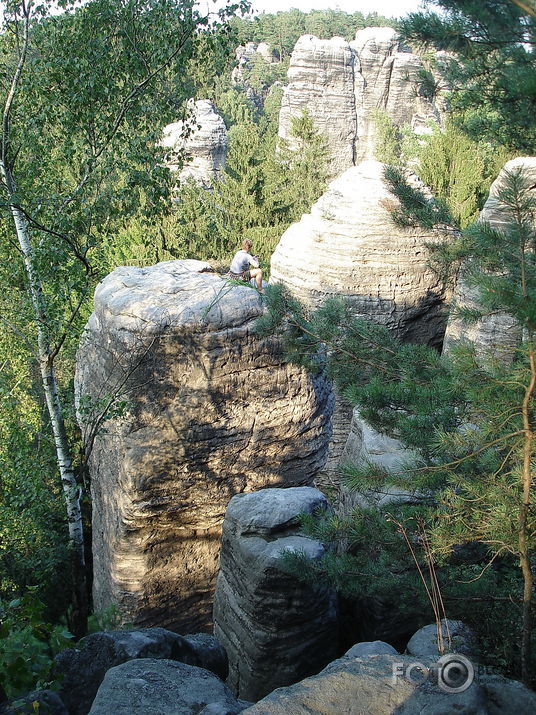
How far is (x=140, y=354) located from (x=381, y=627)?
13.5ft

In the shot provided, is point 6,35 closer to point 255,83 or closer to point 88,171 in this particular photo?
point 88,171

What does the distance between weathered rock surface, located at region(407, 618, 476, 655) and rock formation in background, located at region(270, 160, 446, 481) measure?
6360 millimetres

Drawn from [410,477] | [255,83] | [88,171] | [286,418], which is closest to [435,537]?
[410,477]

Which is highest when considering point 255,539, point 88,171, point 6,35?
point 6,35

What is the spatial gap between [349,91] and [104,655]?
39384mm

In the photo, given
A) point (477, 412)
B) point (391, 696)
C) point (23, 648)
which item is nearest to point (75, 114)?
point (477, 412)

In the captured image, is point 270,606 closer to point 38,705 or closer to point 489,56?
point 38,705

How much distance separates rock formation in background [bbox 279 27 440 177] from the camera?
39031 mm

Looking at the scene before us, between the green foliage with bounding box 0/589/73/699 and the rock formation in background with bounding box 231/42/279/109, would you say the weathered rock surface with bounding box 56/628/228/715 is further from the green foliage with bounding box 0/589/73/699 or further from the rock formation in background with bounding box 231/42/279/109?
the rock formation in background with bounding box 231/42/279/109

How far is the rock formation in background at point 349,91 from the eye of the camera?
39.0 metres

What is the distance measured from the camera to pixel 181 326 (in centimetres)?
821

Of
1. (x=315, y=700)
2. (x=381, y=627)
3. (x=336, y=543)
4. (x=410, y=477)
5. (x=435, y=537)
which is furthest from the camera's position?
(x=381, y=627)

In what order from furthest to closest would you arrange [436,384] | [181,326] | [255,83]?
1. [255,83]
2. [181,326]
3. [436,384]

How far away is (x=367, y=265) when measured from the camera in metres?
12.7
